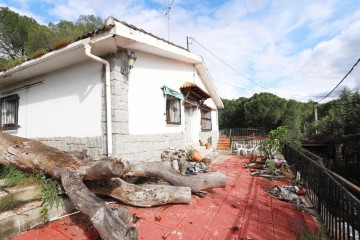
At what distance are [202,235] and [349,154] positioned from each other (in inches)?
491

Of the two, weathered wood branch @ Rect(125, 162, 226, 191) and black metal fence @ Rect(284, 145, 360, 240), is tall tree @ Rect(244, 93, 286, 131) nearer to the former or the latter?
black metal fence @ Rect(284, 145, 360, 240)

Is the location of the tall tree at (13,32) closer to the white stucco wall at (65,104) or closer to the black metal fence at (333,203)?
the white stucco wall at (65,104)

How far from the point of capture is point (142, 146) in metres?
6.05

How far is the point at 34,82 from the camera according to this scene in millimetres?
7281

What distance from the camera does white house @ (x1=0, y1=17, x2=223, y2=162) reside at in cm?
532

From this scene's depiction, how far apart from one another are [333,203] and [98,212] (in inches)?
145

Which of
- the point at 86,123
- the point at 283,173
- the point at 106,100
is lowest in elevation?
the point at 283,173

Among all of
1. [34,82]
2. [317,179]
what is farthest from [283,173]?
[34,82]

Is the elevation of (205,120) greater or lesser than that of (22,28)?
lesser

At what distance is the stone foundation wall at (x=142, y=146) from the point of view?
215 inches

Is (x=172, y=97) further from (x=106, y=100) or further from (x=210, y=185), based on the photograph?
(x=210, y=185)

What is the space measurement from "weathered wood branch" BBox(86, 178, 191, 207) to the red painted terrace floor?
0.47 feet

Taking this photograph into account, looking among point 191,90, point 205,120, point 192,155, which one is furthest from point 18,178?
point 205,120

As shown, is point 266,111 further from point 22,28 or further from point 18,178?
point 22,28
